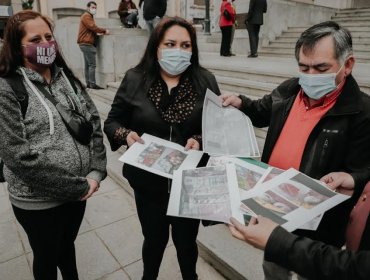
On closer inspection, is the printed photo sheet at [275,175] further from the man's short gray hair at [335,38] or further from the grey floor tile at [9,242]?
the grey floor tile at [9,242]

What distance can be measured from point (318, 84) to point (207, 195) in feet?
2.33

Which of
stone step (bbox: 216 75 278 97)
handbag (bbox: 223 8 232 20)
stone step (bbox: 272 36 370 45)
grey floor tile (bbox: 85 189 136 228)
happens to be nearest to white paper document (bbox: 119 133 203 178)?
grey floor tile (bbox: 85 189 136 228)

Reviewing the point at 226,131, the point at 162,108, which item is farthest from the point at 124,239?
the point at 226,131

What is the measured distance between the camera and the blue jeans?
6781mm

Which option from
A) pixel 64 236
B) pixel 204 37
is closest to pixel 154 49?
pixel 64 236

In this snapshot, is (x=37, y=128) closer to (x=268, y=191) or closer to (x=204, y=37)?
(x=268, y=191)

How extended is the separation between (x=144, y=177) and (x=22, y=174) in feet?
2.15

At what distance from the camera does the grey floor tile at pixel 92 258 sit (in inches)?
99.0

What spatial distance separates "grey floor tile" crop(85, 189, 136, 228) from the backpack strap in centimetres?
194

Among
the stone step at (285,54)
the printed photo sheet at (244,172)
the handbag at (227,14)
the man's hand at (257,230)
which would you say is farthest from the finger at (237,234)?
the handbag at (227,14)

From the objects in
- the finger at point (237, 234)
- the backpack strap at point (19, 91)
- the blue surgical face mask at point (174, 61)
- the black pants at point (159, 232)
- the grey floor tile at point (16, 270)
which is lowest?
the grey floor tile at point (16, 270)

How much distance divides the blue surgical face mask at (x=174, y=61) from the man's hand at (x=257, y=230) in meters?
1.05

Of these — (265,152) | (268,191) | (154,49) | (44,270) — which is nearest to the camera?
(268,191)

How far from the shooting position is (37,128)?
153cm
